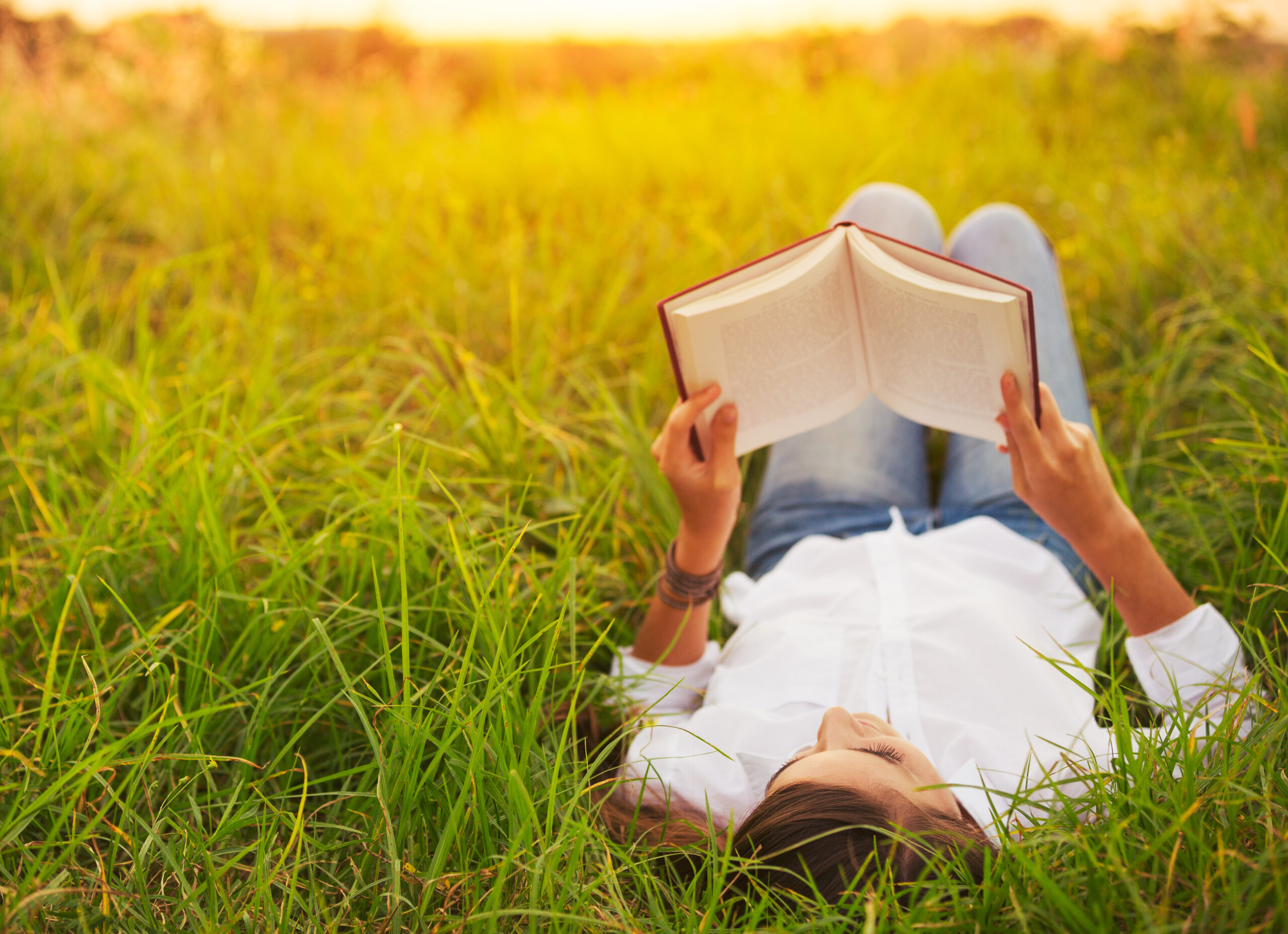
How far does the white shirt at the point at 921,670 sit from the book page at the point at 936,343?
45 cm

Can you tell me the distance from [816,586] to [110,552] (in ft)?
4.91

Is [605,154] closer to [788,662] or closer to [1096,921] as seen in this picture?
[788,662]

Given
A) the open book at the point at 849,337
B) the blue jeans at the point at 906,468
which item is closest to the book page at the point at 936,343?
the open book at the point at 849,337

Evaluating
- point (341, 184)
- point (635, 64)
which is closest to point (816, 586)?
point (341, 184)

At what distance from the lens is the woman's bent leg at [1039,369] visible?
6.14 ft

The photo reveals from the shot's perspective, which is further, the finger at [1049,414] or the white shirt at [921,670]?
the white shirt at [921,670]

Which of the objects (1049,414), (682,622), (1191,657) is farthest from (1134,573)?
(682,622)

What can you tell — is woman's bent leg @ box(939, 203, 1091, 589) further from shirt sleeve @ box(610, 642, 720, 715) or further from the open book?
shirt sleeve @ box(610, 642, 720, 715)

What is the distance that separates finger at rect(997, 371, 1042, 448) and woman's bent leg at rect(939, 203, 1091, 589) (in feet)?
1.78

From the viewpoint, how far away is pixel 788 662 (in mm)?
1549

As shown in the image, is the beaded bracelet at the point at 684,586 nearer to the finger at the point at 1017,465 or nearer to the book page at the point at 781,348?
the book page at the point at 781,348

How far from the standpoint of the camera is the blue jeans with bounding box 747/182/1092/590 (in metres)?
1.93

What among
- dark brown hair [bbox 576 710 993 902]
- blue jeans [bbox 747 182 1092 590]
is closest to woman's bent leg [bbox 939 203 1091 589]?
blue jeans [bbox 747 182 1092 590]

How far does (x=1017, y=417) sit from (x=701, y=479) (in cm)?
55
